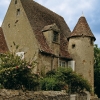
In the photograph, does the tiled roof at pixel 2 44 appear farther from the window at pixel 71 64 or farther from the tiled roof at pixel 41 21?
the window at pixel 71 64

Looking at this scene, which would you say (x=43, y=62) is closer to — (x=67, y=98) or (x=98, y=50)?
(x=67, y=98)

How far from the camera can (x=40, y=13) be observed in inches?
1090

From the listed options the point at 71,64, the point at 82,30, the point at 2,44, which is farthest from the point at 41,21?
the point at 71,64

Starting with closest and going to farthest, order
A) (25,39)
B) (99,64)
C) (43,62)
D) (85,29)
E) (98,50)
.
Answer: (43,62), (25,39), (85,29), (99,64), (98,50)

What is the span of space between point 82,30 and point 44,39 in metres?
→ 4.54

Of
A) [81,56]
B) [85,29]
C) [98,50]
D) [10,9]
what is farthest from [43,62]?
[98,50]

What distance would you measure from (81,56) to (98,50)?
10.8m

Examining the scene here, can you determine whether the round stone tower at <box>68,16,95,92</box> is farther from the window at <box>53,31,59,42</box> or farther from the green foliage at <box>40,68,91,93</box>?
the green foliage at <box>40,68,91,93</box>

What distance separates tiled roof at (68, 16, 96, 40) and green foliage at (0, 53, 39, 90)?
14.1 meters

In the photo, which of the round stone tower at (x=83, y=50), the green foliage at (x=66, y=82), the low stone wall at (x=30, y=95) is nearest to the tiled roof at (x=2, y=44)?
the round stone tower at (x=83, y=50)

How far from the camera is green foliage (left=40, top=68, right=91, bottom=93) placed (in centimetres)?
1702

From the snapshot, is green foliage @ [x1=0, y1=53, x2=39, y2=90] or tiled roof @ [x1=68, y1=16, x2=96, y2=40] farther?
tiled roof @ [x1=68, y1=16, x2=96, y2=40]

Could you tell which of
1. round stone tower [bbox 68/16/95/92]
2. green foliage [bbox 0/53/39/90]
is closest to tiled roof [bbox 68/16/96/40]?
round stone tower [bbox 68/16/95/92]

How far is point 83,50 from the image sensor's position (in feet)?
84.0
